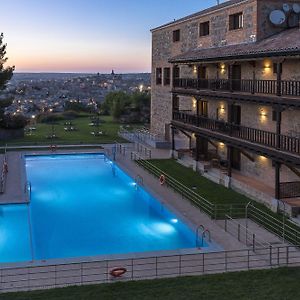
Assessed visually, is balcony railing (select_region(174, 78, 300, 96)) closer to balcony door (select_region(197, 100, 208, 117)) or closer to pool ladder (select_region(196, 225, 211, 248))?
balcony door (select_region(197, 100, 208, 117))

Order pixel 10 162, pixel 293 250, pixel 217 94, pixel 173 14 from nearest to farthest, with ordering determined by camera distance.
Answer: pixel 293 250 < pixel 217 94 < pixel 10 162 < pixel 173 14

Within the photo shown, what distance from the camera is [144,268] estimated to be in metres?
15.9

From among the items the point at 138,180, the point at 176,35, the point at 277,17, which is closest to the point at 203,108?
the point at 138,180

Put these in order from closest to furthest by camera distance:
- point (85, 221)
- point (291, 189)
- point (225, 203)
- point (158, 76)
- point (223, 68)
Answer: point (85, 221)
point (291, 189)
point (225, 203)
point (223, 68)
point (158, 76)

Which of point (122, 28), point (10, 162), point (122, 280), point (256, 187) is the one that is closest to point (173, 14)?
point (122, 28)

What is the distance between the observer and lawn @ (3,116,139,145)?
45094 mm

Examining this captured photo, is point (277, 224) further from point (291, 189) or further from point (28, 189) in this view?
point (28, 189)

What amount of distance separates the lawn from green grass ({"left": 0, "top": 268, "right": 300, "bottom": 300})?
101 ft

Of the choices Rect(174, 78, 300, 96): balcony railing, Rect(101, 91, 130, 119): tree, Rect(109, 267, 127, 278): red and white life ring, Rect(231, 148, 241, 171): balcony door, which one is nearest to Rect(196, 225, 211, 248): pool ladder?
Rect(109, 267, 127, 278): red and white life ring

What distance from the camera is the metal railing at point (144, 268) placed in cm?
1487

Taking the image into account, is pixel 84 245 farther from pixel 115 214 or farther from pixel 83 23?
pixel 83 23

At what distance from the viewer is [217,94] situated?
96.1 ft

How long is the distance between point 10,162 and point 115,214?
13849 mm

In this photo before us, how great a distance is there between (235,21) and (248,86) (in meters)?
6.27
